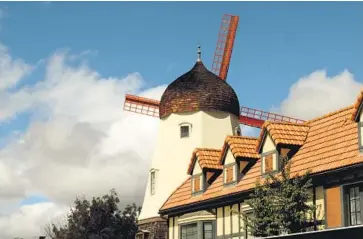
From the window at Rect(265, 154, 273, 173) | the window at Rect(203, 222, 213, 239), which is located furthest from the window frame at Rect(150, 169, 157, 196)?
the window at Rect(265, 154, 273, 173)

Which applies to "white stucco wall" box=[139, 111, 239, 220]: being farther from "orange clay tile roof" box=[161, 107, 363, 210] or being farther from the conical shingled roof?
"orange clay tile roof" box=[161, 107, 363, 210]

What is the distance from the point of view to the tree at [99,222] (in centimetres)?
6775

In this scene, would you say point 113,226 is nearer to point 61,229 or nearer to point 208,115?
point 61,229

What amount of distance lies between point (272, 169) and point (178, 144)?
17550mm

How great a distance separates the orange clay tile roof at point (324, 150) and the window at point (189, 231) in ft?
4.75

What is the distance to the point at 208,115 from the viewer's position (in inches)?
1802

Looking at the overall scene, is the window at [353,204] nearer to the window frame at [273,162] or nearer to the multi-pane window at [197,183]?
the window frame at [273,162]

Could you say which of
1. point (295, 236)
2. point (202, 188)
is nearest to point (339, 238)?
point (295, 236)

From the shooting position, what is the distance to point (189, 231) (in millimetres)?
33469

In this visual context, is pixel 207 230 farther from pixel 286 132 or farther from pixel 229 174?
pixel 286 132

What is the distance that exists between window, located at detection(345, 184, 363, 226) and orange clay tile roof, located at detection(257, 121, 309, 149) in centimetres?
460

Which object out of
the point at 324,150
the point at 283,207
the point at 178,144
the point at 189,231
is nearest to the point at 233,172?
the point at 189,231

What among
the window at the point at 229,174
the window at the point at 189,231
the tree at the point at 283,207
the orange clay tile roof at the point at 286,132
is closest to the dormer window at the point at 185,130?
the window at the point at 189,231

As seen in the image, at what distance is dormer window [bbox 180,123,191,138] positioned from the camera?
4562 centimetres
